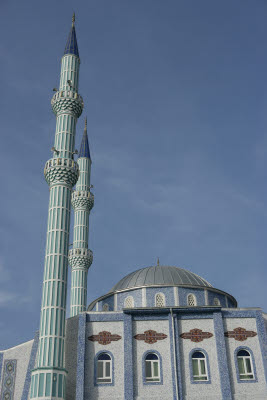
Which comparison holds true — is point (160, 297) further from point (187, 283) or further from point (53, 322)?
point (53, 322)

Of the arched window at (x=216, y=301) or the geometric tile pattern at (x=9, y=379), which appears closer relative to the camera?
the geometric tile pattern at (x=9, y=379)

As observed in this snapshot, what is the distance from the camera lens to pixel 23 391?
883 inches

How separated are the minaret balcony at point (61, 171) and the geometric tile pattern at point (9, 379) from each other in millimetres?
9809

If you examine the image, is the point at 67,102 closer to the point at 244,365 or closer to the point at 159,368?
the point at 159,368

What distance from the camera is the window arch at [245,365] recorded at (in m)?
20.9

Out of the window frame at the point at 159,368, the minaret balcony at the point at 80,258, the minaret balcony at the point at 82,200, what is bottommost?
the window frame at the point at 159,368

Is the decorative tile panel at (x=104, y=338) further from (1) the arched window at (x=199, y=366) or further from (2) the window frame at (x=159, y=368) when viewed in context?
(1) the arched window at (x=199, y=366)

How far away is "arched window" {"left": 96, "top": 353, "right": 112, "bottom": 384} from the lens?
20.7 m

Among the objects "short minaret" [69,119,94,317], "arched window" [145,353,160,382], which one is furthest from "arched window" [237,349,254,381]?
"short minaret" [69,119,94,317]

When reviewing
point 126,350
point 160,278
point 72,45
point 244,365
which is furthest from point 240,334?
point 72,45

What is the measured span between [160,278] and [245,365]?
23.8ft

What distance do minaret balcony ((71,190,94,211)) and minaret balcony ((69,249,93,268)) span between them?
340 cm

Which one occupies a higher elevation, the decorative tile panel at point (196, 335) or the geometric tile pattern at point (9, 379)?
the decorative tile panel at point (196, 335)

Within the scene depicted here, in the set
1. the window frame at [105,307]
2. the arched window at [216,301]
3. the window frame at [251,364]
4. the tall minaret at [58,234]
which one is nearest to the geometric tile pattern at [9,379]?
the tall minaret at [58,234]
